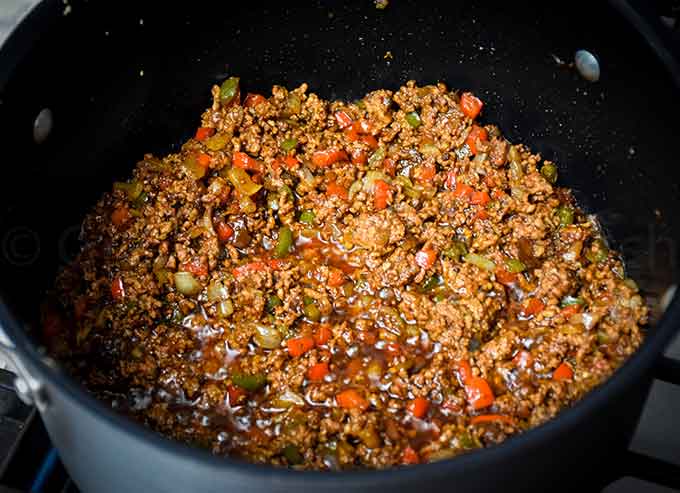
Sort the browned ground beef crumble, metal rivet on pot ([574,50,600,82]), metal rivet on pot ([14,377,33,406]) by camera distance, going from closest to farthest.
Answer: metal rivet on pot ([14,377,33,406]), the browned ground beef crumble, metal rivet on pot ([574,50,600,82])

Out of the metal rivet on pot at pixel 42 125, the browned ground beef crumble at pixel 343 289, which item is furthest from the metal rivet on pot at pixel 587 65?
the metal rivet on pot at pixel 42 125

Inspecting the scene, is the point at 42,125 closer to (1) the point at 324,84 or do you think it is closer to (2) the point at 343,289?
(2) the point at 343,289

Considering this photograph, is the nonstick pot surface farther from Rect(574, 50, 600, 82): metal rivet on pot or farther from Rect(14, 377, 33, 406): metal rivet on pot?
Rect(14, 377, 33, 406): metal rivet on pot

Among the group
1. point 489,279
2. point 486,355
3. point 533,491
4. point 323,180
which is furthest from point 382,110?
point 533,491

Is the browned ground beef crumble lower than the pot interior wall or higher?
lower

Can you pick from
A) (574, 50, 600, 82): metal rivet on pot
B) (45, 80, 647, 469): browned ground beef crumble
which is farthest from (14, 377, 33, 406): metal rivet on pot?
(574, 50, 600, 82): metal rivet on pot

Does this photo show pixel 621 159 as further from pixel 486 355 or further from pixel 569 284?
pixel 486 355
